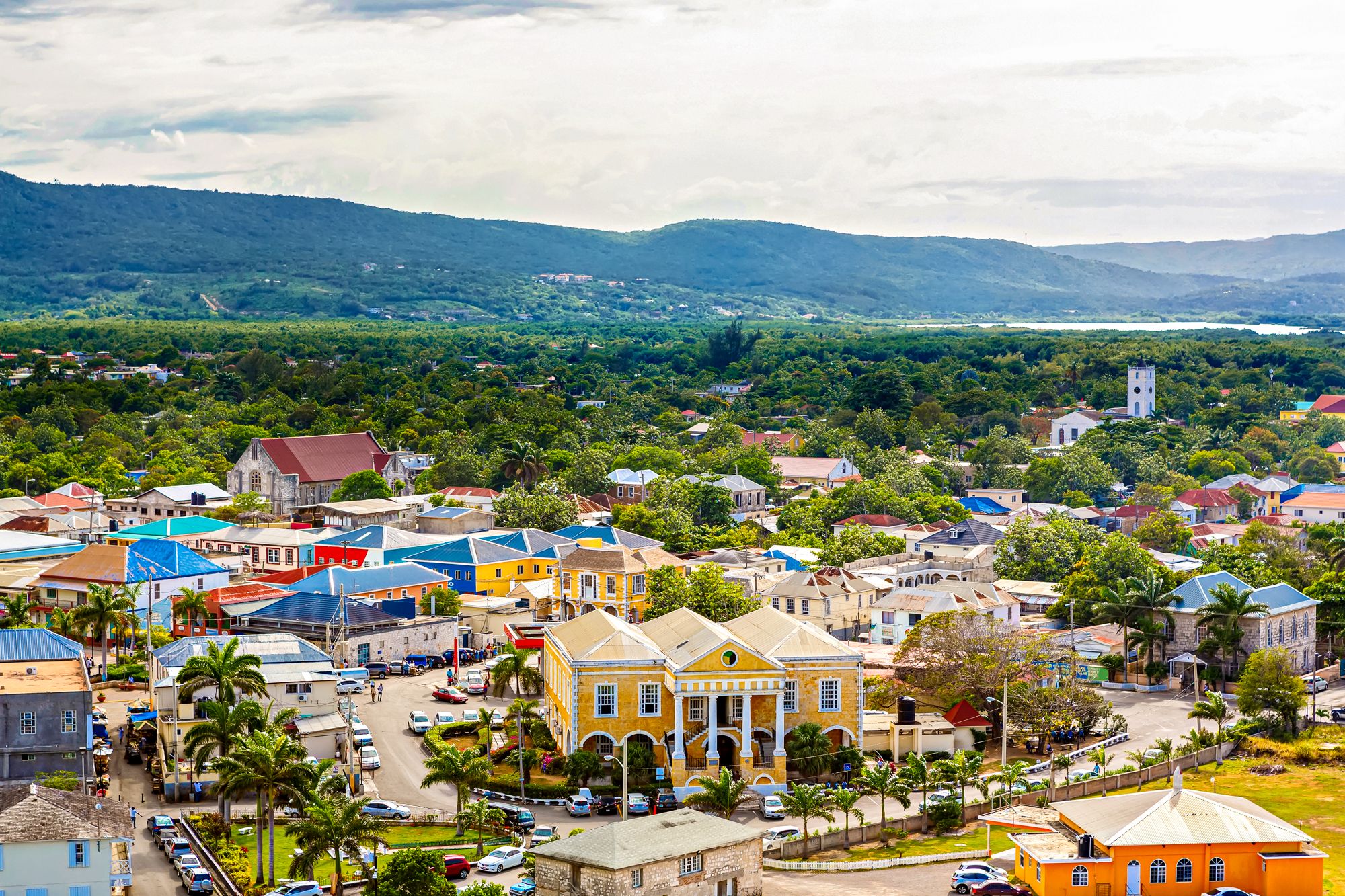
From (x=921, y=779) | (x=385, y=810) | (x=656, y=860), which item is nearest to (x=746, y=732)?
(x=921, y=779)

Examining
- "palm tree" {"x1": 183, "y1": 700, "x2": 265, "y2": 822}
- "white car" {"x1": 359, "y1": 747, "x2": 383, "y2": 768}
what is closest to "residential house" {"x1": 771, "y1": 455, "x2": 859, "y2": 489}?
"white car" {"x1": 359, "y1": 747, "x2": 383, "y2": 768}

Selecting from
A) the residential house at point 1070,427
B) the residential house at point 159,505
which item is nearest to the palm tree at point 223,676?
the residential house at point 159,505

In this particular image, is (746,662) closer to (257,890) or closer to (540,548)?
(257,890)

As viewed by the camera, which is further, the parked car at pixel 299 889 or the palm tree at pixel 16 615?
the palm tree at pixel 16 615

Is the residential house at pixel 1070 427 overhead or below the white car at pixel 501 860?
overhead

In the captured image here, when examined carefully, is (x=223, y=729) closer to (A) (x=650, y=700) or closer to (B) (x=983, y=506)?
(A) (x=650, y=700)

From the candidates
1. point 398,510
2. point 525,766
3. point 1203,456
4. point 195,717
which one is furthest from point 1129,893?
point 1203,456

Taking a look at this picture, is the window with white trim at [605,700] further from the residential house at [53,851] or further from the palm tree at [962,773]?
the residential house at [53,851]

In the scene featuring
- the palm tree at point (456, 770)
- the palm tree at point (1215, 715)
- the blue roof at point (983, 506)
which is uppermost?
the blue roof at point (983, 506)
